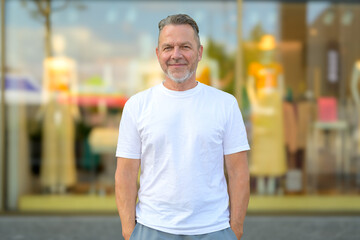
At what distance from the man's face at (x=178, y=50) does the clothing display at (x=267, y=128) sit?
14.6 feet

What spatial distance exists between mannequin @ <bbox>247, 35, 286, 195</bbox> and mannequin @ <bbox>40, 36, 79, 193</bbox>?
223 centimetres

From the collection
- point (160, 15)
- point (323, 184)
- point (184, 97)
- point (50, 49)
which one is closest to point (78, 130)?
point (50, 49)

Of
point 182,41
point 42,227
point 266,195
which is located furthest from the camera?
point 266,195

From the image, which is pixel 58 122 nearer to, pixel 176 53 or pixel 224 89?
pixel 224 89

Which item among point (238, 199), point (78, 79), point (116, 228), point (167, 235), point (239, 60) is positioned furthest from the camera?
point (78, 79)

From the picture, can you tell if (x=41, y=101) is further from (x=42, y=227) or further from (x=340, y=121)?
(x=340, y=121)

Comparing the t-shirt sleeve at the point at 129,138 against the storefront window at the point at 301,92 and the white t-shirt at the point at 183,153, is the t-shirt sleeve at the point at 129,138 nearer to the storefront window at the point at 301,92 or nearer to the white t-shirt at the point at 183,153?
the white t-shirt at the point at 183,153

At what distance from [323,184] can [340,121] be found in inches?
32.1

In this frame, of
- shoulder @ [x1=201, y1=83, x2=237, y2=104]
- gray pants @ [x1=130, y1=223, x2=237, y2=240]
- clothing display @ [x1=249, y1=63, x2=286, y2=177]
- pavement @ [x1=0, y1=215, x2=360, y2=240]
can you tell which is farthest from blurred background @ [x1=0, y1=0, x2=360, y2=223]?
gray pants @ [x1=130, y1=223, x2=237, y2=240]

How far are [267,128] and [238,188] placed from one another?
4.48m

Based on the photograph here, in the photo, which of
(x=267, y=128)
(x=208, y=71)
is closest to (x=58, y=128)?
(x=208, y=71)

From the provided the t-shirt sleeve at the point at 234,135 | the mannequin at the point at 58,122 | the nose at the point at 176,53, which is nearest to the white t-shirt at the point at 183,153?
the t-shirt sleeve at the point at 234,135

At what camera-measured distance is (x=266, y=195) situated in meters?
6.54

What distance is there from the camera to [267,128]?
6.62 meters
